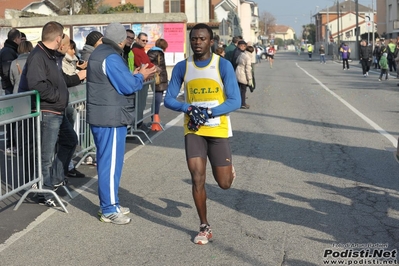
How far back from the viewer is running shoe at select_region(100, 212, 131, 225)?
644 centimetres

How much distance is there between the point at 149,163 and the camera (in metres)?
9.72

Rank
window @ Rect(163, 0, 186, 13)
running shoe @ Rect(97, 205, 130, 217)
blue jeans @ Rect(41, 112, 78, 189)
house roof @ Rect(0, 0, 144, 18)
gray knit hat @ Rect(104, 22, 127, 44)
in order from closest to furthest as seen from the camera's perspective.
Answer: gray knit hat @ Rect(104, 22, 127, 44) < running shoe @ Rect(97, 205, 130, 217) < blue jeans @ Rect(41, 112, 78, 189) < window @ Rect(163, 0, 186, 13) < house roof @ Rect(0, 0, 144, 18)

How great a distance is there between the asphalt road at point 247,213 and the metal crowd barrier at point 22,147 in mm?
271

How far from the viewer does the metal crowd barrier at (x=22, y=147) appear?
22.3 ft

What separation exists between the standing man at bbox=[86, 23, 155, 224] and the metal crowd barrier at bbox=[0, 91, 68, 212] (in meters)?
0.70

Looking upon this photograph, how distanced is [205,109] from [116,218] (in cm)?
154

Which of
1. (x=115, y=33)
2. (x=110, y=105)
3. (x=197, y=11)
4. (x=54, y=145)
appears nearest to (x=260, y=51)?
(x=197, y=11)

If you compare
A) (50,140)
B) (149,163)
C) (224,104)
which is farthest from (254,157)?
(224,104)

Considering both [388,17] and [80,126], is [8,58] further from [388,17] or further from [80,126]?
[388,17]

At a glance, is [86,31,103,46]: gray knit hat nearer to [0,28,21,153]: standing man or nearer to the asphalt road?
the asphalt road

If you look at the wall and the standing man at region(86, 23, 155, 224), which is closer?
the standing man at region(86, 23, 155, 224)

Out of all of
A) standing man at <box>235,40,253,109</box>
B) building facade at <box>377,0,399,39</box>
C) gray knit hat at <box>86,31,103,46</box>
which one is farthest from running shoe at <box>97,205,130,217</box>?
building facade at <box>377,0,399,39</box>

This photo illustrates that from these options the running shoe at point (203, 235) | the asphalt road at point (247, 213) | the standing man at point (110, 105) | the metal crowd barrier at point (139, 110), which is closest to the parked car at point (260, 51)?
the metal crowd barrier at point (139, 110)

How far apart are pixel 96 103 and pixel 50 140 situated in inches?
44.0
